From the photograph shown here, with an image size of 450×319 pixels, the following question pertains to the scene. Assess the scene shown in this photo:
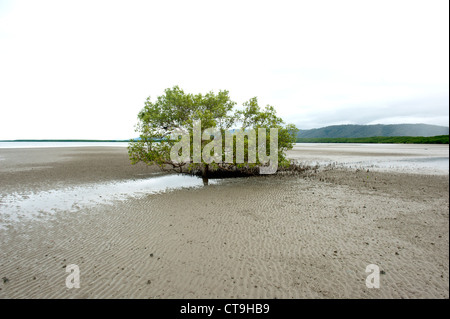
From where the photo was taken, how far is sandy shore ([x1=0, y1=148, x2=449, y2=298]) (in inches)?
197

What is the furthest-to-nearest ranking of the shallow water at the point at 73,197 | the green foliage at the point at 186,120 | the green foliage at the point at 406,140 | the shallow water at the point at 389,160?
the green foliage at the point at 406,140, the shallow water at the point at 389,160, the green foliage at the point at 186,120, the shallow water at the point at 73,197

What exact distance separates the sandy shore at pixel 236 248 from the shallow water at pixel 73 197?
113cm

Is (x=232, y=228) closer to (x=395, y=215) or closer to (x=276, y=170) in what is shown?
(x=395, y=215)

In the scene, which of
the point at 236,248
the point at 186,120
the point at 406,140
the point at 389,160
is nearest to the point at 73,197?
the point at 186,120

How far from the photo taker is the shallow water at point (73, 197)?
445 inches

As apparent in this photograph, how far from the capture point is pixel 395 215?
9.76m

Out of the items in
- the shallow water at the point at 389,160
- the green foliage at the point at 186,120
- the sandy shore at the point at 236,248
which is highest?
the green foliage at the point at 186,120

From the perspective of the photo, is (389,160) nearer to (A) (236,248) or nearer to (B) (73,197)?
(A) (236,248)

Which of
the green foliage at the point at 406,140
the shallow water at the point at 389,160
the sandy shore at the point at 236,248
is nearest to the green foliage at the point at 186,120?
the sandy shore at the point at 236,248

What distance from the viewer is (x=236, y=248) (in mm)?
7074

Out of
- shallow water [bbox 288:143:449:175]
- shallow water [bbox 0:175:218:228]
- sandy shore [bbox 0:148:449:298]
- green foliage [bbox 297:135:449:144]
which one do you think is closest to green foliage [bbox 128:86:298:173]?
shallow water [bbox 0:175:218:228]

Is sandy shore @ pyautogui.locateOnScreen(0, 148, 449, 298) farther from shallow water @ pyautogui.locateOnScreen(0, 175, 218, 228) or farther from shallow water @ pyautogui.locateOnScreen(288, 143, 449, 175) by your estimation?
shallow water @ pyautogui.locateOnScreen(288, 143, 449, 175)

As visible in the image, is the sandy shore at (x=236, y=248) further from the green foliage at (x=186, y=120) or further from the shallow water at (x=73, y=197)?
the green foliage at (x=186, y=120)

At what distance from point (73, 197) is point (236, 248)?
12.9 m
